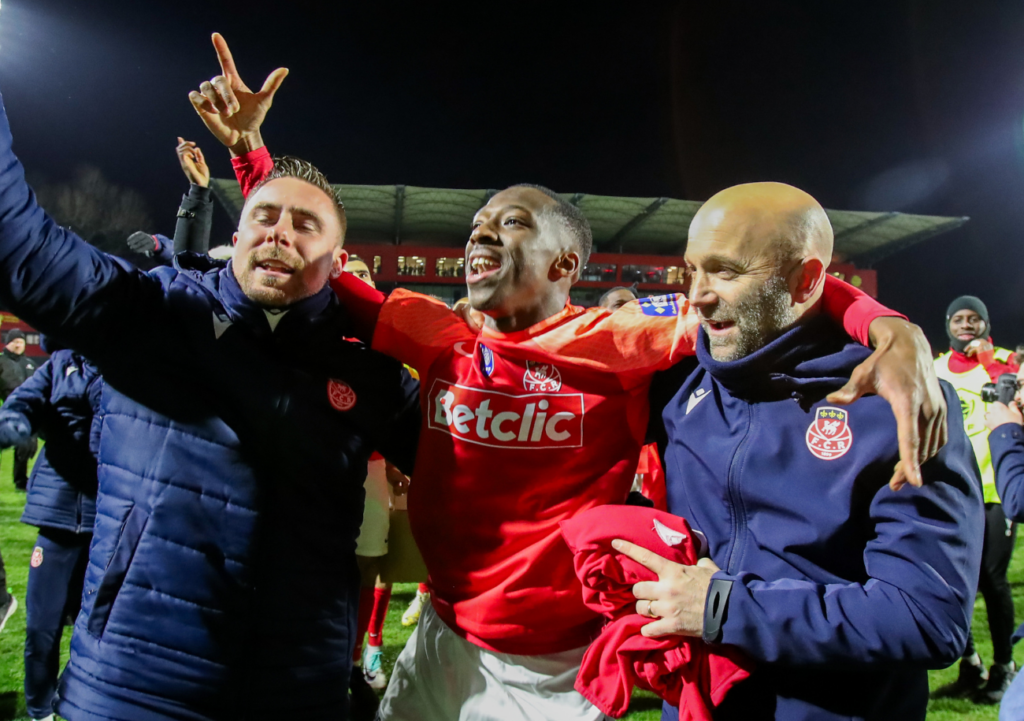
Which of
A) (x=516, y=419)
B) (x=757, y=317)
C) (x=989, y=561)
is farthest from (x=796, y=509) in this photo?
(x=989, y=561)

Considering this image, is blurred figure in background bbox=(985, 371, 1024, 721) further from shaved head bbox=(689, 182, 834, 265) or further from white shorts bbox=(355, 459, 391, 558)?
white shorts bbox=(355, 459, 391, 558)

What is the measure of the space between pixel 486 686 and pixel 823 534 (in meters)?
1.20

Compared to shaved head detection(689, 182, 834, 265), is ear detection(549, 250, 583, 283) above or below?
above

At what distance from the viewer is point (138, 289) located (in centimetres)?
183

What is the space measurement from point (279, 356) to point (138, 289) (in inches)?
17.1

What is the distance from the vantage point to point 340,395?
6.38ft

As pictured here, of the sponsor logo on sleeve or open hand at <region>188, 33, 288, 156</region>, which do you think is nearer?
the sponsor logo on sleeve

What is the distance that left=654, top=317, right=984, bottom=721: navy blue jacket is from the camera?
1258 mm

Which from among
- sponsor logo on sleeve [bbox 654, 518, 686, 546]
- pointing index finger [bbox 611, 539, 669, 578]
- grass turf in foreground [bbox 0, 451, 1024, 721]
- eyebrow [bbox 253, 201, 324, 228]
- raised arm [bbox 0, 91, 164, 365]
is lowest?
grass turf in foreground [bbox 0, 451, 1024, 721]

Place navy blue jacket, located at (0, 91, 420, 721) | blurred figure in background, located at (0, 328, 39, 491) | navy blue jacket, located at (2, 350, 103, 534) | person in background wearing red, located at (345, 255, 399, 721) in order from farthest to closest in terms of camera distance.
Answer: blurred figure in background, located at (0, 328, 39, 491) < person in background wearing red, located at (345, 255, 399, 721) < navy blue jacket, located at (2, 350, 103, 534) < navy blue jacket, located at (0, 91, 420, 721)

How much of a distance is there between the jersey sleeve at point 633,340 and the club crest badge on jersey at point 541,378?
2.5 inches

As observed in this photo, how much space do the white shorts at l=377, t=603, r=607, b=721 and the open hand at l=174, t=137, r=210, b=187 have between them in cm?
213

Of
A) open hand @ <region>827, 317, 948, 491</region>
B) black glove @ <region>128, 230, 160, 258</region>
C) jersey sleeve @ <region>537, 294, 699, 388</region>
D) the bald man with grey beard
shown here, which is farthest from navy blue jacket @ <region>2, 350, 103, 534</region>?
open hand @ <region>827, 317, 948, 491</region>

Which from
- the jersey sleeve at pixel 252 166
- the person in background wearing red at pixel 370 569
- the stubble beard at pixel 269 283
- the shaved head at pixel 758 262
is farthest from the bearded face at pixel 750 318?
the person in background wearing red at pixel 370 569
